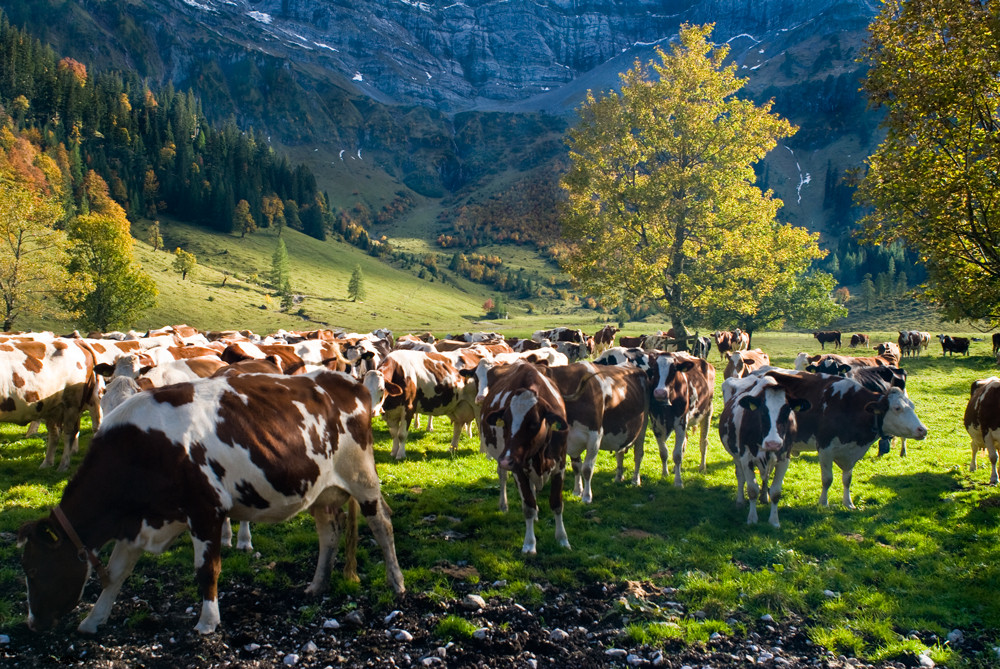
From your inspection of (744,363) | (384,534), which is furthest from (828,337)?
(384,534)

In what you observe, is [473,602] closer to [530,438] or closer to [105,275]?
[530,438]

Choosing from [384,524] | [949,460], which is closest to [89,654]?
[384,524]

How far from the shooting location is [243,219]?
14100cm

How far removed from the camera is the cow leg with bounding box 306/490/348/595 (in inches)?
273

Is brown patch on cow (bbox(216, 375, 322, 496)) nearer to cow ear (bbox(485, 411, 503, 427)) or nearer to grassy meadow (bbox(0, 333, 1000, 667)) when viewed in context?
grassy meadow (bbox(0, 333, 1000, 667))

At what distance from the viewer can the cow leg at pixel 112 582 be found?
574 cm

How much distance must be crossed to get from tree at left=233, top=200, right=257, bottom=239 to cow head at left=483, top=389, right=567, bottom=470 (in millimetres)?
148848

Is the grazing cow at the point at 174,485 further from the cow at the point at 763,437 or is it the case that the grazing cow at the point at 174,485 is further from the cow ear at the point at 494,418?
the cow at the point at 763,437

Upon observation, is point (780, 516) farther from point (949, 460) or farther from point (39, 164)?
point (39, 164)

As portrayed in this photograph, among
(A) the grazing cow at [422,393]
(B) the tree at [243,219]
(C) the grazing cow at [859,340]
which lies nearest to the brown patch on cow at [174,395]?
(A) the grazing cow at [422,393]

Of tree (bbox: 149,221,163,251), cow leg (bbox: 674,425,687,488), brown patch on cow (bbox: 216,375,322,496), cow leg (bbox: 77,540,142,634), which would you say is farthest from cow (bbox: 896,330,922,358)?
tree (bbox: 149,221,163,251)

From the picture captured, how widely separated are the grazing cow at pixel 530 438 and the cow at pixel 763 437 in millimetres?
3875

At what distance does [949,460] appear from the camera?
14.5 meters

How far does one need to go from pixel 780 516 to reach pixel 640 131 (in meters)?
25.2
